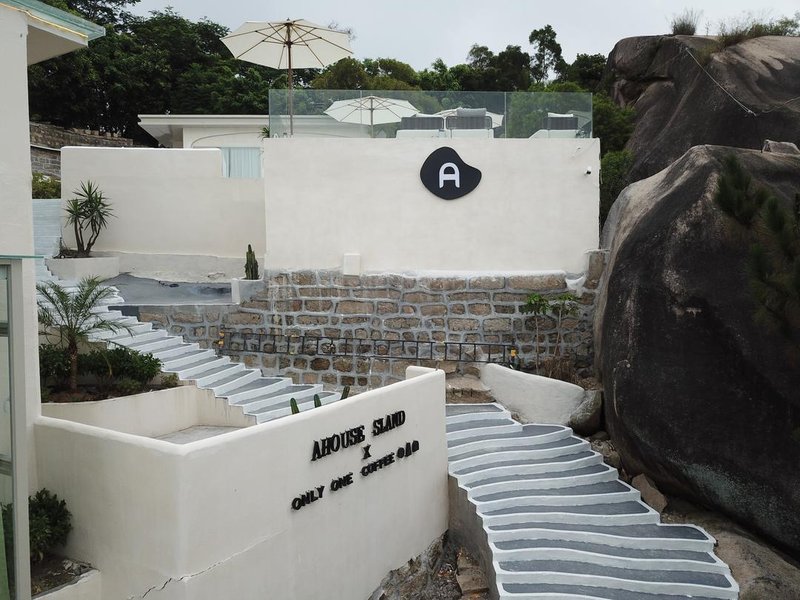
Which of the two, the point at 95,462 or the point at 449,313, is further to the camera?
the point at 449,313

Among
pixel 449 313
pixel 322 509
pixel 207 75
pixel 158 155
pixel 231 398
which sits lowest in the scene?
pixel 322 509

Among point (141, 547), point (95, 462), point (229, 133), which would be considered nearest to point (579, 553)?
point (141, 547)

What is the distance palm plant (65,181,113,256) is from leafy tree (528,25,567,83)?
78.6 feet

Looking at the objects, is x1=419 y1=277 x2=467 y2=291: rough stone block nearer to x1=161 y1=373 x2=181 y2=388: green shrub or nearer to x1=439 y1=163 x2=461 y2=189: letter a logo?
x1=439 y1=163 x2=461 y2=189: letter a logo

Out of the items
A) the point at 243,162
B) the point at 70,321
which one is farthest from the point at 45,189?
the point at 70,321

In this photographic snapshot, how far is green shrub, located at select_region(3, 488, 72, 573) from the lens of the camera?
6.87m

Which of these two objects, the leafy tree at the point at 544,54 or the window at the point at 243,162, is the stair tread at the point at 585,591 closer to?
the window at the point at 243,162

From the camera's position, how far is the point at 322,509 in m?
7.82

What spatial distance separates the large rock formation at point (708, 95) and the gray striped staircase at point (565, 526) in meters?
11.4

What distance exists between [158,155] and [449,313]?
7.64 meters

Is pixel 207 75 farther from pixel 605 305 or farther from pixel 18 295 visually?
pixel 18 295

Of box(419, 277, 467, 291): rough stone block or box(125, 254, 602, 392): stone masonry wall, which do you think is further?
box(419, 277, 467, 291): rough stone block

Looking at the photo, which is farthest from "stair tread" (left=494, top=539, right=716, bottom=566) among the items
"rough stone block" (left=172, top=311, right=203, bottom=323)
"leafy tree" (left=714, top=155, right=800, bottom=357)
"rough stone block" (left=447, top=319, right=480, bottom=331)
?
"rough stone block" (left=172, top=311, right=203, bottom=323)

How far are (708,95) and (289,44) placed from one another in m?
12.3
